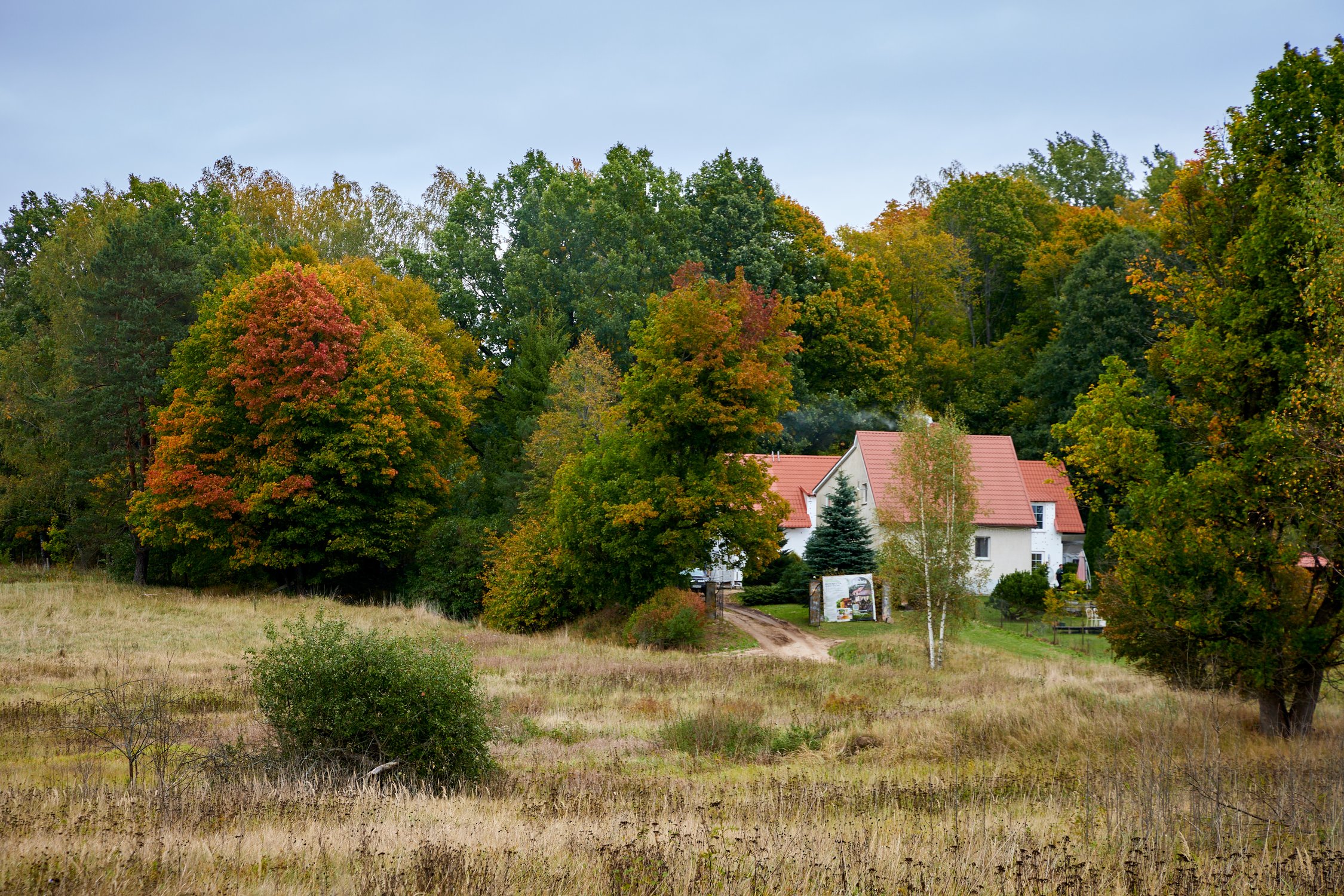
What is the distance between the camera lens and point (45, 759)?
41.3ft

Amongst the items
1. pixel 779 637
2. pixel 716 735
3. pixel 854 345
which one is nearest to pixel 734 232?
pixel 854 345

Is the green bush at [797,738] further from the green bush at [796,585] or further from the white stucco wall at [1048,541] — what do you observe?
the white stucco wall at [1048,541]

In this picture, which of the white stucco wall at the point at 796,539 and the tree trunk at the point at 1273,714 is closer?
the tree trunk at the point at 1273,714

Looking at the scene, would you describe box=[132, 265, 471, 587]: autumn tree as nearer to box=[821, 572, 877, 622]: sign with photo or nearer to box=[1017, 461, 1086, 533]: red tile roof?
box=[821, 572, 877, 622]: sign with photo

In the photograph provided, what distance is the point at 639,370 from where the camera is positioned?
33.9m

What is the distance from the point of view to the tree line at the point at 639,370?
47.9 feet

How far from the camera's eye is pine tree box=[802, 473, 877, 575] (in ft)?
123

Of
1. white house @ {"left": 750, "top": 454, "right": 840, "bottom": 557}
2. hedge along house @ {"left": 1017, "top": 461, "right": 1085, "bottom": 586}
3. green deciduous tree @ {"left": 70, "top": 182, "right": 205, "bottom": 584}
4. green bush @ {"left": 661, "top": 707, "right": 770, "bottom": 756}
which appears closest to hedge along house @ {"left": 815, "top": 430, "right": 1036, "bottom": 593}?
hedge along house @ {"left": 1017, "top": 461, "right": 1085, "bottom": 586}

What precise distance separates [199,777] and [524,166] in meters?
52.3

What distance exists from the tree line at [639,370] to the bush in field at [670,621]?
150 cm

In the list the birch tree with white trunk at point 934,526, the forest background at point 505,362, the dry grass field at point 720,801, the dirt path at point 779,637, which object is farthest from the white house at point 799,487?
the dry grass field at point 720,801

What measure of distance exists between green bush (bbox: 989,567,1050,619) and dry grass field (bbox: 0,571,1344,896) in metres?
16.6

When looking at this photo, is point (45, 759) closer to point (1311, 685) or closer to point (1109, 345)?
point (1311, 685)

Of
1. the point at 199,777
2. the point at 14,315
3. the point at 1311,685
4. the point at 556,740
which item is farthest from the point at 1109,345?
the point at 14,315
